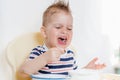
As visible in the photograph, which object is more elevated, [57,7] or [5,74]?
[57,7]

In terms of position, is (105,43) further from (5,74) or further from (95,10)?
(5,74)

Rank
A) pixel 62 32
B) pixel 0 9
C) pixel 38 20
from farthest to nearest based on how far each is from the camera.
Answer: pixel 38 20, pixel 0 9, pixel 62 32

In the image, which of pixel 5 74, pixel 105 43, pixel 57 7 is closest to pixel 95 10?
pixel 105 43

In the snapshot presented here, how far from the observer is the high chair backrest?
1.00 m

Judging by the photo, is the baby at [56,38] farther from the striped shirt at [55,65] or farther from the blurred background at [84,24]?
the blurred background at [84,24]

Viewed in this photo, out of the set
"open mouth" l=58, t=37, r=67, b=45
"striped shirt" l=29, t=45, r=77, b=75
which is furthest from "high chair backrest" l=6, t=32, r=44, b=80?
"open mouth" l=58, t=37, r=67, b=45

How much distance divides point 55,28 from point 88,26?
0.54 metres

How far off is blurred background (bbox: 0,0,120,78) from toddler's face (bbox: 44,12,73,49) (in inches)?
9.8

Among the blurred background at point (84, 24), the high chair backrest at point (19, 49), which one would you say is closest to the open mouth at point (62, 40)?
the high chair backrest at point (19, 49)

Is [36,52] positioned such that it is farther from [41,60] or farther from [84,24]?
[84,24]

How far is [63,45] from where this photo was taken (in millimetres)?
919

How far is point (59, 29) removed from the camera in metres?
0.93

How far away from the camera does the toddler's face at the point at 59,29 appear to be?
36.1 inches

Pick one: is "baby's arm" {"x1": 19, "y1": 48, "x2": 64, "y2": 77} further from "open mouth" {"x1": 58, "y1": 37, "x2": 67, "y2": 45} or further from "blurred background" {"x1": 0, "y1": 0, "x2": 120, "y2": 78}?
"blurred background" {"x1": 0, "y1": 0, "x2": 120, "y2": 78}
